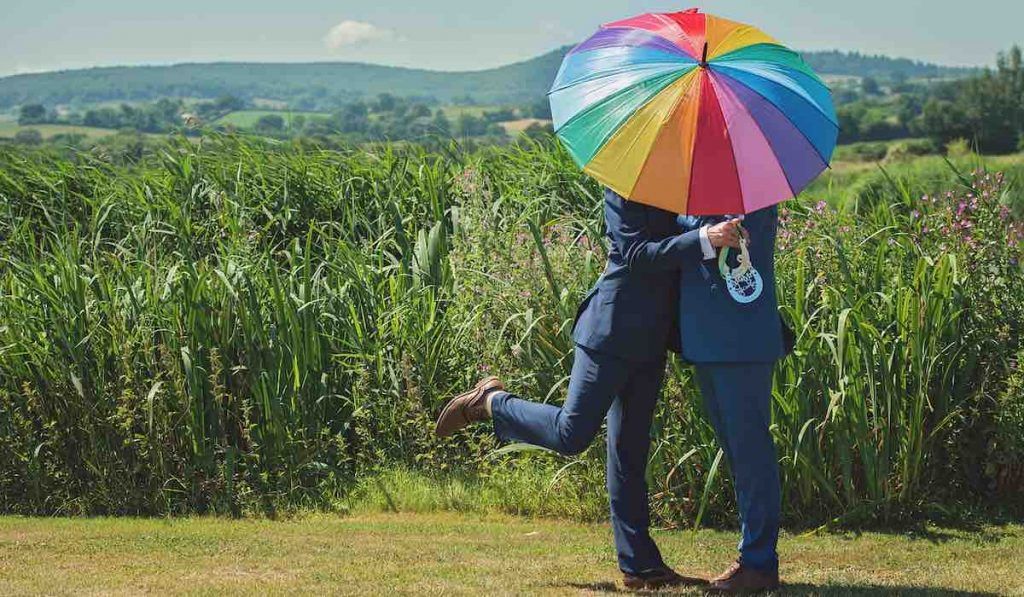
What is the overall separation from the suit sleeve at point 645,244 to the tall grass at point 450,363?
1.79m

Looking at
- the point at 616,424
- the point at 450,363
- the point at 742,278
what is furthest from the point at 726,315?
the point at 450,363

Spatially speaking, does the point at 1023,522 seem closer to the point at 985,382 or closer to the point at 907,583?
the point at 985,382

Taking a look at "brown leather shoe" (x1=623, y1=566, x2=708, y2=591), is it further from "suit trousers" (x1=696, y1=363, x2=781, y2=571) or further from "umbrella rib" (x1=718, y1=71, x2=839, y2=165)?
"umbrella rib" (x1=718, y1=71, x2=839, y2=165)

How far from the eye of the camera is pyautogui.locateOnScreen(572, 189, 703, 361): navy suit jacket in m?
4.04

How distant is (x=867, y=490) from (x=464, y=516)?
2033mm

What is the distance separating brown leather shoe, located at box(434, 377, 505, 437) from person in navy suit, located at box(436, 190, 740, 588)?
107 mm

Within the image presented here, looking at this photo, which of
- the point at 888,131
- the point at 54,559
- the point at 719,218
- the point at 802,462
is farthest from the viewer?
the point at 888,131

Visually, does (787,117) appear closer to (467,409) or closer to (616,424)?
(616,424)

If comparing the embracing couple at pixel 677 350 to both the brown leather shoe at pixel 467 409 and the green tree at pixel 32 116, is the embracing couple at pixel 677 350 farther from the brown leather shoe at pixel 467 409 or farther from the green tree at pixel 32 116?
the green tree at pixel 32 116

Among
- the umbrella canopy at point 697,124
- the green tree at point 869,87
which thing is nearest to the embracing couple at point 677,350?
the umbrella canopy at point 697,124

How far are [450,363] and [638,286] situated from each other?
295 cm

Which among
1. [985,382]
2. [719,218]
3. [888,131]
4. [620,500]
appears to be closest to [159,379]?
[620,500]

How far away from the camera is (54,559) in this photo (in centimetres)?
526

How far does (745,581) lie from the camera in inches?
167
